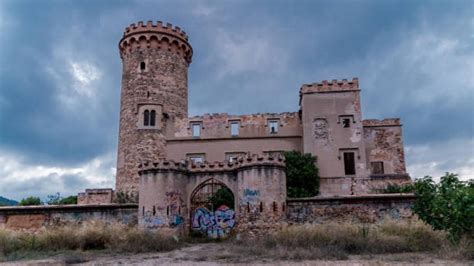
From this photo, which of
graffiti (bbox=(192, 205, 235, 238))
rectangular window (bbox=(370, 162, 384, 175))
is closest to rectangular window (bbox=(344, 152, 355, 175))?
rectangular window (bbox=(370, 162, 384, 175))

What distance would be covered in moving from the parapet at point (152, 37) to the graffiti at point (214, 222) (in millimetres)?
16237

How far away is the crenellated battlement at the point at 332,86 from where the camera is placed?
29781 mm

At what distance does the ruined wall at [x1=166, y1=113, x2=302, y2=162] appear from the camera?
3055 centimetres

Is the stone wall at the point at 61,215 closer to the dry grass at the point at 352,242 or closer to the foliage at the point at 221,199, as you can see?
the foliage at the point at 221,199

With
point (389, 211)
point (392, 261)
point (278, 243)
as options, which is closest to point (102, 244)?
point (278, 243)

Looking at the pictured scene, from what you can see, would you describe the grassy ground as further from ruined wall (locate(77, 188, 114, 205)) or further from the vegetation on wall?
ruined wall (locate(77, 188, 114, 205))

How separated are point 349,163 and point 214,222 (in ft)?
39.3

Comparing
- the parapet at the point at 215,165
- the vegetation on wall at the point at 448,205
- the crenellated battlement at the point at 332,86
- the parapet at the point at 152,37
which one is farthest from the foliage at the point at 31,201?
the vegetation on wall at the point at 448,205

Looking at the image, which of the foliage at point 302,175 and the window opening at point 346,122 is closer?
the foliage at point 302,175

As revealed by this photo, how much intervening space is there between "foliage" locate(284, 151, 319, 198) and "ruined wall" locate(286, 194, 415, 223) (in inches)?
280

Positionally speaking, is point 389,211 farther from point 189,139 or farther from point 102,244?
point 189,139

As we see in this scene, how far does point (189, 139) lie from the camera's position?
102 ft

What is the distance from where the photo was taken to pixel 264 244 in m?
16.4

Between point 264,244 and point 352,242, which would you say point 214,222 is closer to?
point 264,244
